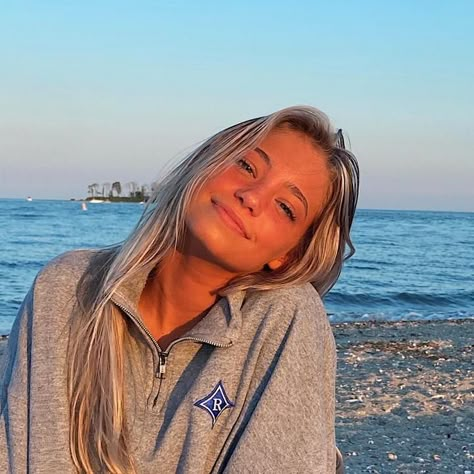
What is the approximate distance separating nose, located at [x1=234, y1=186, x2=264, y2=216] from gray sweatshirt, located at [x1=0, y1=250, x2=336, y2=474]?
33cm

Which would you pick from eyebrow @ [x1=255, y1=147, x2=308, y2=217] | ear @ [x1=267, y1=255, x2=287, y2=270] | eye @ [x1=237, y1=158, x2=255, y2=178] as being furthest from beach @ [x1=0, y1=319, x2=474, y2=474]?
eye @ [x1=237, y1=158, x2=255, y2=178]

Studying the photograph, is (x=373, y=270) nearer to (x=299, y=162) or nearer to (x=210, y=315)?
(x=299, y=162)

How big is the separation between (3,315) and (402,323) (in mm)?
7249

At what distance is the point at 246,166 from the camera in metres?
2.56

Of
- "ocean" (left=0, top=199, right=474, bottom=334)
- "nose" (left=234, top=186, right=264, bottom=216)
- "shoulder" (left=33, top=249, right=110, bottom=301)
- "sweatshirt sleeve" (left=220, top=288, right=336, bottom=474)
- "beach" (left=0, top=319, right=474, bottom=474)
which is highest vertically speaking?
"nose" (left=234, top=186, right=264, bottom=216)

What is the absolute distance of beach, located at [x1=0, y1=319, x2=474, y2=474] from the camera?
5.66 metres

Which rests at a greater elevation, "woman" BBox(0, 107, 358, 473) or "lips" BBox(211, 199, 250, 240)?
"lips" BBox(211, 199, 250, 240)

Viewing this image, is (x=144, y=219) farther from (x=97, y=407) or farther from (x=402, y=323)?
(x=402, y=323)

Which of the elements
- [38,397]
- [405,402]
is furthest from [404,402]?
[38,397]

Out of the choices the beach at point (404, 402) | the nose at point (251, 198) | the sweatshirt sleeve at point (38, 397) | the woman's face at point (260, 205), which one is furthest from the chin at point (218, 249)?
the beach at point (404, 402)

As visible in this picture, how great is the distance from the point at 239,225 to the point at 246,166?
24 cm

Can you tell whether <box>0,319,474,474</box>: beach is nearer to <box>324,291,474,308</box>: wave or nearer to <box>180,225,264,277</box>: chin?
<box>180,225,264,277</box>: chin

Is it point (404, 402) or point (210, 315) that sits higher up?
point (210, 315)

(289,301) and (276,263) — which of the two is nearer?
(289,301)
